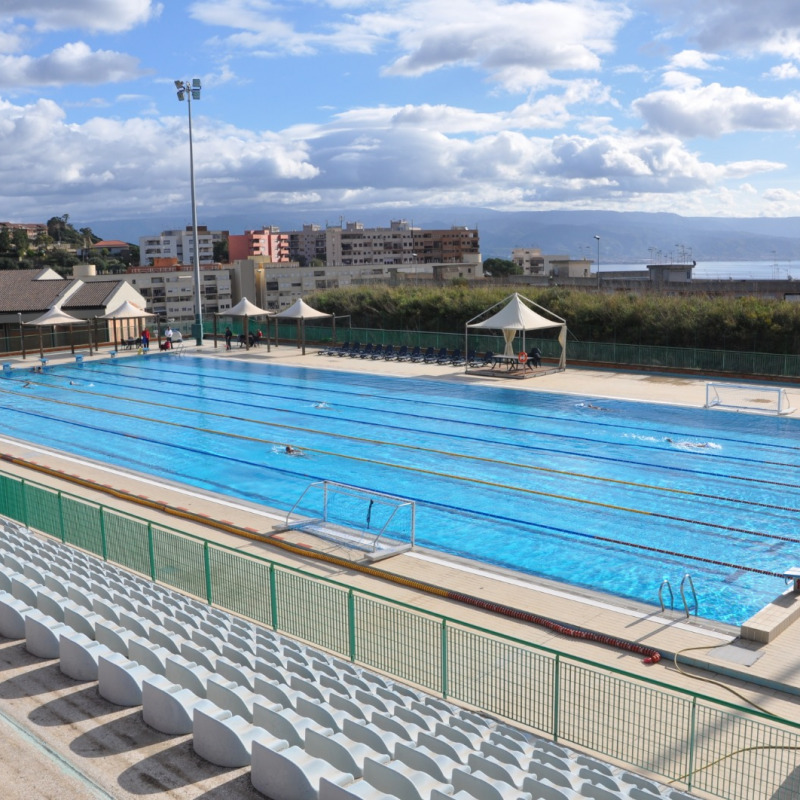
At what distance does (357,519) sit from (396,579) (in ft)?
14.7

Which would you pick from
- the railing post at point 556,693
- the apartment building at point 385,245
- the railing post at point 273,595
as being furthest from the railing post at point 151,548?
the apartment building at point 385,245

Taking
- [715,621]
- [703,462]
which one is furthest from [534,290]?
[715,621]

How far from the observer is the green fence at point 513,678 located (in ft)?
24.4

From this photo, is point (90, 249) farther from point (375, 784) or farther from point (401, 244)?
point (375, 784)

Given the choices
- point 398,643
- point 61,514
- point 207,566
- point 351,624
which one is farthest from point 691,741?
point 61,514

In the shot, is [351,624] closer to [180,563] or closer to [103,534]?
[180,563]

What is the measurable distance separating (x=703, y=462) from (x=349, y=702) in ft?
49.9

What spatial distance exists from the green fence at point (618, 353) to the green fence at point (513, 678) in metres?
23.5

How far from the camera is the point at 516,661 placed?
28.8ft

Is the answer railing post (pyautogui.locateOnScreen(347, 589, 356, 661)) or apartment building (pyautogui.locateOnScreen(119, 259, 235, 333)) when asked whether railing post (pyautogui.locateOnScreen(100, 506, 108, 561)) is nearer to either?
railing post (pyautogui.locateOnScreen(347, 589, 356, 661))

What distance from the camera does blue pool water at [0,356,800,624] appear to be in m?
14.8

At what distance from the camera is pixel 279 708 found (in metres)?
6.90

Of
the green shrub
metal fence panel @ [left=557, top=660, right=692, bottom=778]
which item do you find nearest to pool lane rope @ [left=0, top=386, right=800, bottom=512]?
metal fence panel @ [left=557, top=660, right=692, bottom=778]

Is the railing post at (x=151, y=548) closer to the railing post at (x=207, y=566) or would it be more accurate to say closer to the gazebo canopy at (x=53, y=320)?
the railing post at (x=207, y=566)
